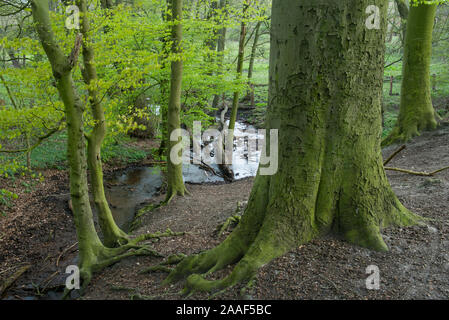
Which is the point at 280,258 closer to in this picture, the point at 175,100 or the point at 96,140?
the point at 96,140

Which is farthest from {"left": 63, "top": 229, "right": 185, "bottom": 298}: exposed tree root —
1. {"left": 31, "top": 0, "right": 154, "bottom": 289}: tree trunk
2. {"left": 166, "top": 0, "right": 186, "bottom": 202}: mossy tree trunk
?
{"left": 166, "top": 0, "right": 186, "bottom": 202}: mossy tree trunk

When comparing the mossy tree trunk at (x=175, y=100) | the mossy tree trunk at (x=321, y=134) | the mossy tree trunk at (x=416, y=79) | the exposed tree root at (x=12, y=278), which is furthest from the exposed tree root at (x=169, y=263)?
the mossy tree trunk at (x=416, y=79)

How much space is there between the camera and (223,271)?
3.65 metres

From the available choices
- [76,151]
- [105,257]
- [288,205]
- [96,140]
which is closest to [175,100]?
[96,140]

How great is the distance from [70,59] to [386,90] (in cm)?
2175

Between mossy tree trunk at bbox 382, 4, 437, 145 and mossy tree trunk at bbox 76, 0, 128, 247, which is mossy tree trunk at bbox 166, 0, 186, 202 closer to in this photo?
mossy tree trunk at bbox 76, 0, 128, 247

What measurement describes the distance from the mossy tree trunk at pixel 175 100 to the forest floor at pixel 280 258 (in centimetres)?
48

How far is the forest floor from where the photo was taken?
10.1 ft

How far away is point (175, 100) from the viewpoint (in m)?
8.52

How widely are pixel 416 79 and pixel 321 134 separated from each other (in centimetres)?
708

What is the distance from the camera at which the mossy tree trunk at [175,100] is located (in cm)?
775

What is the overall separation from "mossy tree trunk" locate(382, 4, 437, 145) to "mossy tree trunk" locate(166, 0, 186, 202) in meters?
5.93

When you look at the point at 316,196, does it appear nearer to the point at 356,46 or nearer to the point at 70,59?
the point at 356,46
